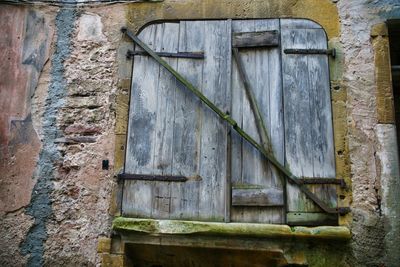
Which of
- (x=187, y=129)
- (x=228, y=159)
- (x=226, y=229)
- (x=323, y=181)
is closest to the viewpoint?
(x=226, y=229)

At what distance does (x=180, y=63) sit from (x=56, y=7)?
128cm

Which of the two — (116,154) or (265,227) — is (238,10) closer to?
(116,154)

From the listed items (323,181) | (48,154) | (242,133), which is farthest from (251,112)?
(48,154)

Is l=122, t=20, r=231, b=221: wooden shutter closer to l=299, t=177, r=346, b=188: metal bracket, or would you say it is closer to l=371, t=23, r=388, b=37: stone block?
l=299, t=177, r=346, b=188: metal bracket

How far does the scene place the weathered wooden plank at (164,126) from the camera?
361cm

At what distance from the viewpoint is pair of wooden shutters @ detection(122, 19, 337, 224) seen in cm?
355

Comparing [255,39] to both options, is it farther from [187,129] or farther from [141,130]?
[141,130]

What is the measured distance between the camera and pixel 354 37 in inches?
149

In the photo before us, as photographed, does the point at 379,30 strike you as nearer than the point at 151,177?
No

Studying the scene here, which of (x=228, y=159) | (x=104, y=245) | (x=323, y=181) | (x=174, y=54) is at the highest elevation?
(x=174, y=54)

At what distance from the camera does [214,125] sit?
3721 millimetres

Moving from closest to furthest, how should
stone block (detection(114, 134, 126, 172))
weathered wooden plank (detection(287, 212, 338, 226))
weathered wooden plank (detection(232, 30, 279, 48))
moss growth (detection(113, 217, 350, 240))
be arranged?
1. moss growth (detection(113, 217, 350, 240))
2. weathered wooden plank (detection(287, 212, 338, 226))
3. stone block (detection(114, 134, 126, 172))
4. weathered wooden plank (detection(232, 30, 279, 48))

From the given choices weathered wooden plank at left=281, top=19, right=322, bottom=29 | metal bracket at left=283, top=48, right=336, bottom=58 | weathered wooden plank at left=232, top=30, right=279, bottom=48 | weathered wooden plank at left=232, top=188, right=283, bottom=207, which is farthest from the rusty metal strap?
weathered wooden plank at left=281, top=19, right=322, bottom=29

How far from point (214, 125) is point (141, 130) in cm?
61
